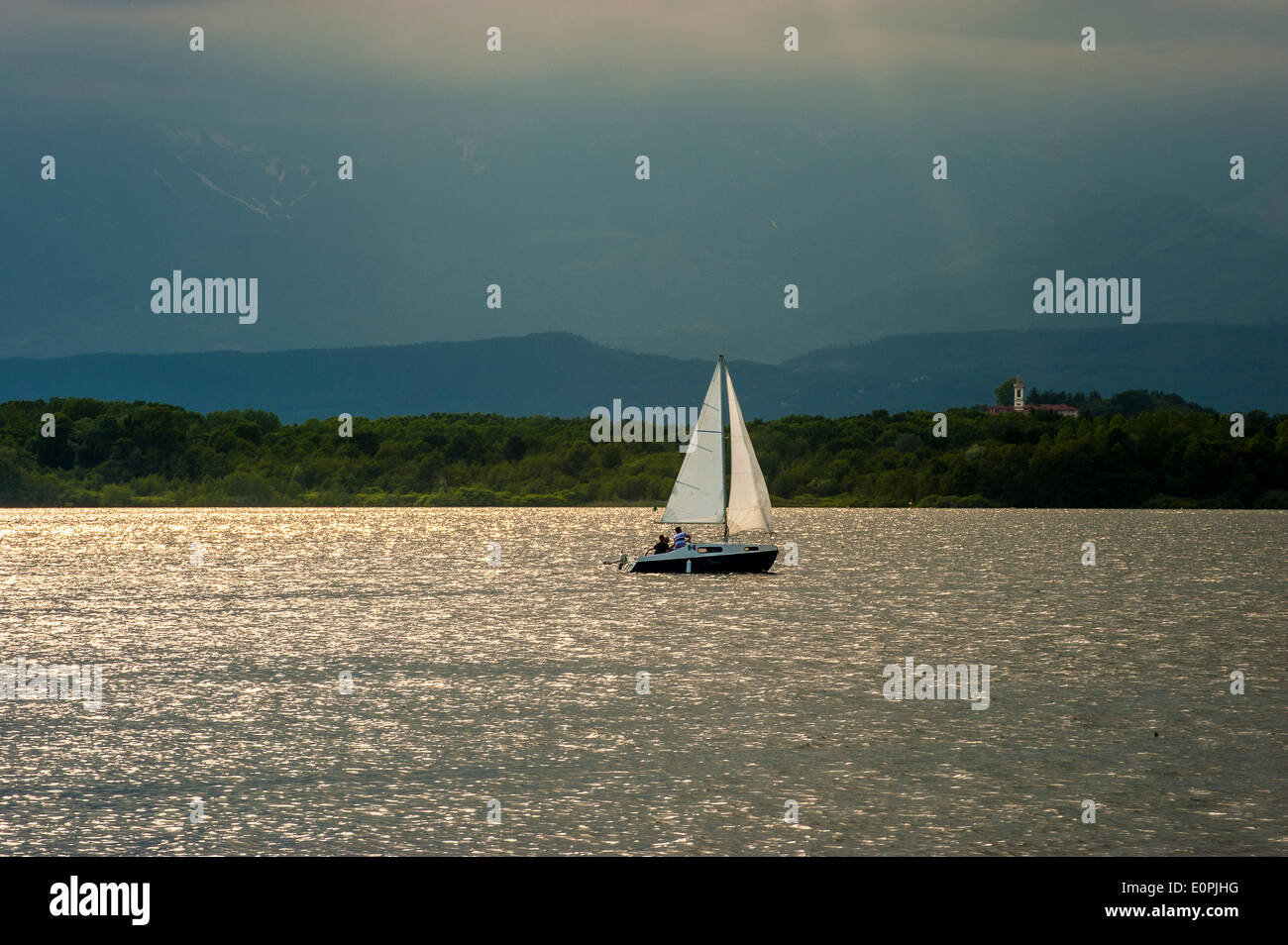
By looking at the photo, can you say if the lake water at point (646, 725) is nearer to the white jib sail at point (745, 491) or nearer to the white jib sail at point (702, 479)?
the white jib sail at point (745, 491)

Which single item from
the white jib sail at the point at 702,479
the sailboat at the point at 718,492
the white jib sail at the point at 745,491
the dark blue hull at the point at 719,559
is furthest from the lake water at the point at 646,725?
the white jib sail at the point at 702,479

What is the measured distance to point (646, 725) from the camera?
144 feet

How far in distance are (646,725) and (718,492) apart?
2064 inches

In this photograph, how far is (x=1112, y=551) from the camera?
152 meters

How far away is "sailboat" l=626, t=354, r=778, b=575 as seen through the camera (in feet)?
309

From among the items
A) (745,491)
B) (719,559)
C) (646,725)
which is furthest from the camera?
(719,559)

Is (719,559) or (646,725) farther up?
(719,559)

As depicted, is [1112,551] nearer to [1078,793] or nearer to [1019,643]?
[1019,643]

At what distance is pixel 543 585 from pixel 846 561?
3857cm

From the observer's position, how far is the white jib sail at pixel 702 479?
94.4 m

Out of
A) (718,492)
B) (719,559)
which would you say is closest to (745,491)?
(718,492)

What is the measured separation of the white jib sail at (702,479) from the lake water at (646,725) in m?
6.26

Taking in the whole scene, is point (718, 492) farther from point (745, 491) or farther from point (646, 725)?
point (646, 725)
